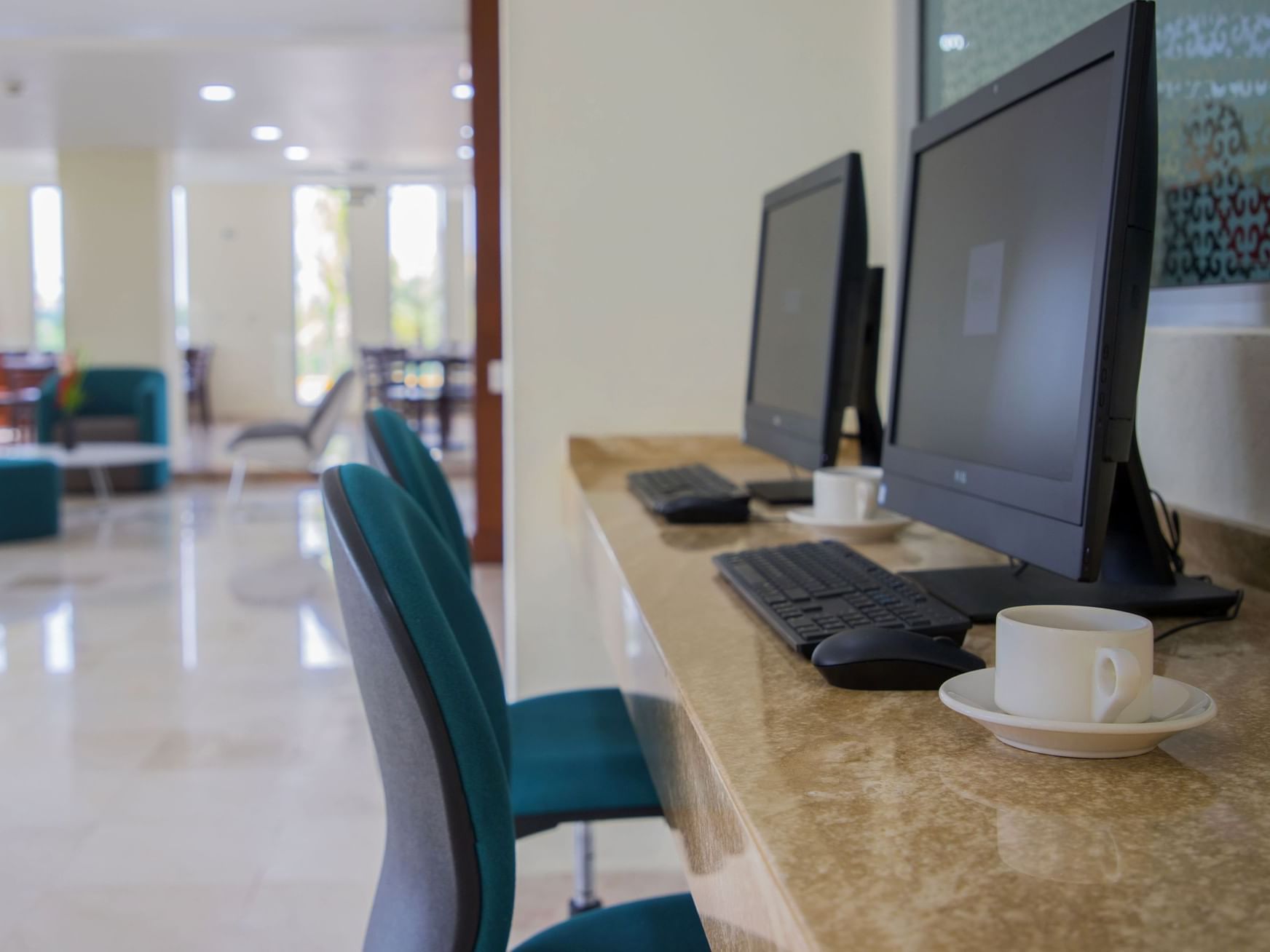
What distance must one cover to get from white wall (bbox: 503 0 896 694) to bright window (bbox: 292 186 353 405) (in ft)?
40.2

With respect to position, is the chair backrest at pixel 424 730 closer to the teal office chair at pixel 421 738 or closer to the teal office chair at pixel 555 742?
the teal office chair at pixel 421 738

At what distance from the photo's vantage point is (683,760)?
2.96 ft

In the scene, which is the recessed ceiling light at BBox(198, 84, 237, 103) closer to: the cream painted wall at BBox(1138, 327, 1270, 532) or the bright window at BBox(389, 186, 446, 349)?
the bright window at BBox(389, 186, 446, 349)

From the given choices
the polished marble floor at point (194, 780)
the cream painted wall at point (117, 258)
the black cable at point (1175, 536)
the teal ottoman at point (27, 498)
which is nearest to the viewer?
the black cable at point (1175, 536)

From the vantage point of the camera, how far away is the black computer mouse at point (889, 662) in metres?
0.88

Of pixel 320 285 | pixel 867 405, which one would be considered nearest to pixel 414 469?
pixel 867 405

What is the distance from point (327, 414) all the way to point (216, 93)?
84.9 inches

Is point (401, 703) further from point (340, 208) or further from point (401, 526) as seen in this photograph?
point (340, 208)

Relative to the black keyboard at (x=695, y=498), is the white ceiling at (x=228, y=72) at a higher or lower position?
higher

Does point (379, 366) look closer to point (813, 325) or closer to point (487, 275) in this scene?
point (487, 275)

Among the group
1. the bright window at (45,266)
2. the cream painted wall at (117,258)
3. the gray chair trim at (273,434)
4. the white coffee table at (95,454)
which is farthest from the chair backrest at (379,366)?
the bright window at (45,266)

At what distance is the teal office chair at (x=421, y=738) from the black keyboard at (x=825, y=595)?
28 centimetres

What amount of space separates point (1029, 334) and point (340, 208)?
A: 14018 mm

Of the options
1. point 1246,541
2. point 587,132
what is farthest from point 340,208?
point 1246,541
